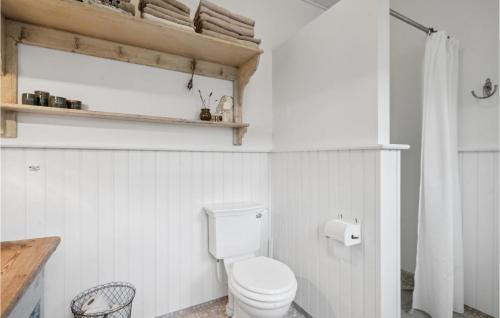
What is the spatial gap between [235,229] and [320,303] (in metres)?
0.74

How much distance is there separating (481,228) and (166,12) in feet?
8.10

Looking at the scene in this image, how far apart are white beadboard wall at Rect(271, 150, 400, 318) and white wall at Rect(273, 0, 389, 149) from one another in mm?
145

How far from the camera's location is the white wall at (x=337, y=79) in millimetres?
1326

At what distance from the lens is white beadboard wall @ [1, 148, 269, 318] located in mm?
1380

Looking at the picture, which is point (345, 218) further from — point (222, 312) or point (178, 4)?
point (178, 4)

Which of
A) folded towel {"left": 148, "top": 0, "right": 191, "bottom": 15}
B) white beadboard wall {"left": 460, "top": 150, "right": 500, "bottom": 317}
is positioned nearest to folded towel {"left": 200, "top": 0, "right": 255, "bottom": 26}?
folded towel {"left": 148, "top": 0, "right": 191, "bottom": 15}

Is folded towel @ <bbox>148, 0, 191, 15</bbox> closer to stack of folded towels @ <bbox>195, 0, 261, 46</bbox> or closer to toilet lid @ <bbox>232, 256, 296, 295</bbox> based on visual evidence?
stack of folded towels @ <bbox>195, 0, 261, 46</bbox>

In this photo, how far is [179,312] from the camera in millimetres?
1765

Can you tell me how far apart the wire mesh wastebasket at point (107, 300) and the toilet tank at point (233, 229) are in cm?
58

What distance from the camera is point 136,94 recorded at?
1.66 meters

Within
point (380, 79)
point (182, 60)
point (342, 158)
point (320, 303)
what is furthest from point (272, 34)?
point (320, 303)

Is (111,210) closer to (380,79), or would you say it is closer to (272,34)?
(380,79)

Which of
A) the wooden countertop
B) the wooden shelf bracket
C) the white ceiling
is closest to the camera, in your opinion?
the wooden countertop

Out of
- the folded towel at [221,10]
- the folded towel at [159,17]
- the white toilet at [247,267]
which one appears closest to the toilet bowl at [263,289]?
the white toilet at [247,267]
